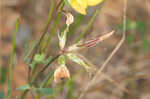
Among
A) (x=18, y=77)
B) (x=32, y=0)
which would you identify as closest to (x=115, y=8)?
(x=32, y=0)

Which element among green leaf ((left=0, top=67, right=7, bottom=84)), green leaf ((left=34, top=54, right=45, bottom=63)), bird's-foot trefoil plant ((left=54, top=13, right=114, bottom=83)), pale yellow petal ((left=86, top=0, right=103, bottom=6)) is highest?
pale yellow petal ((left=86, top=0, right=103, bottom=6))

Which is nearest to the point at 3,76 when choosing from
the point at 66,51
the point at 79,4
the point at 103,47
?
the point at 103,47

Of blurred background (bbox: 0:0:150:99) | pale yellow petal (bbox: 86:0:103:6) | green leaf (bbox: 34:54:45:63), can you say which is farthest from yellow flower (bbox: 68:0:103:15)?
blurred background (bbox: 0:0:150:99)

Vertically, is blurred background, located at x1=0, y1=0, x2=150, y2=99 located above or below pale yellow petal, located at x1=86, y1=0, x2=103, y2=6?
below

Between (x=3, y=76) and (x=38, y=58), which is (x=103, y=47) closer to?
(x=3, y=76)

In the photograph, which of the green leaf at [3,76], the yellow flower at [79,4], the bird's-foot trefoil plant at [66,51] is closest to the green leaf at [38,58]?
the bird's-foot trefoil plant at [66,51]

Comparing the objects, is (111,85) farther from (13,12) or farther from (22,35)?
(13,12)

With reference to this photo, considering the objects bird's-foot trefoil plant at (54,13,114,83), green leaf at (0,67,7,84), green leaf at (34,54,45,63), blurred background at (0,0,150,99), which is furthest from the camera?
blurred background at (0,0,150,99)

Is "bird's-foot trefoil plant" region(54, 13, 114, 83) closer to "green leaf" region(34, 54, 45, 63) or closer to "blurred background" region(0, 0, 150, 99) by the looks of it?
"green leaf" region(34, 54, 45, 63)

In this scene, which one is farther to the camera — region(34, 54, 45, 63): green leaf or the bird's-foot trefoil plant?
region(34, 54, 45, 63): green leaf

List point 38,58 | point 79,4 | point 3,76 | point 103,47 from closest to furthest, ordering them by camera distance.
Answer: point 79,4 → point 38,58 → point 3,76 → point 103,47

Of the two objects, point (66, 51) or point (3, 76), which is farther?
point (3, 76)
